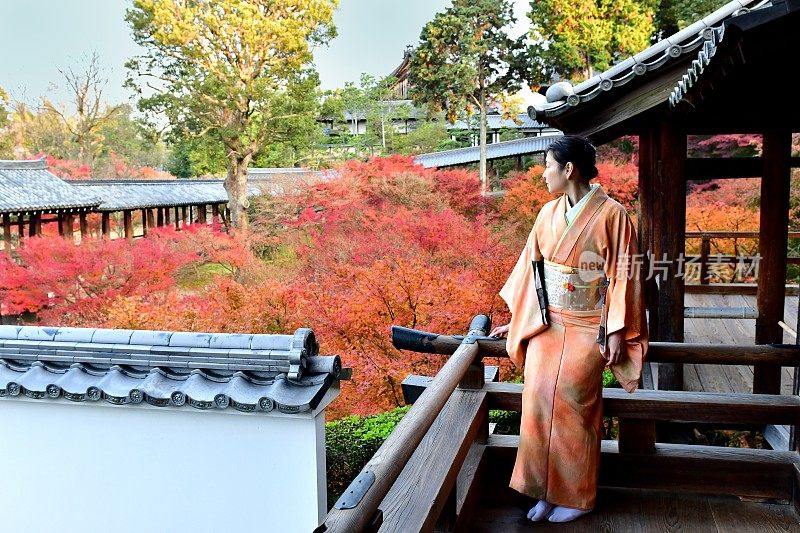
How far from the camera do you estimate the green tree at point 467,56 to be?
714 inches

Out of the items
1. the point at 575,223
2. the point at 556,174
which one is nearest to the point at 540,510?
the point at 575,223

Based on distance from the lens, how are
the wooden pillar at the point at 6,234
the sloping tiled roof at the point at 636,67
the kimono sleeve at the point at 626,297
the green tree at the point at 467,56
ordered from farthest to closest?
the green tree at the point at 467,56 → the wooden pillar at the point at 6,234 → the sloping tiled roof at the point at 636,67 → the kimono sleeve at the point at 626,297

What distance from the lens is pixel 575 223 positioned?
2219 millimetres

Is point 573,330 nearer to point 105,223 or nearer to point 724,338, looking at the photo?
point 724,338

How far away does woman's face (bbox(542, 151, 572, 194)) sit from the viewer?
220 cm

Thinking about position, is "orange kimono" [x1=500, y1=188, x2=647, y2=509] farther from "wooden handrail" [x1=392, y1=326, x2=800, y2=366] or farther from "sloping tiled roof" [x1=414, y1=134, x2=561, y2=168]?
"sloping tiled roof" [x1=414, y1=134, x2=561, y2=168]

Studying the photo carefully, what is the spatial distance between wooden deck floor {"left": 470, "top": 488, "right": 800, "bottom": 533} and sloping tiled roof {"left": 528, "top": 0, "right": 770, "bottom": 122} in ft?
5.51

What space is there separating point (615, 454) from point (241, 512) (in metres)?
1.54

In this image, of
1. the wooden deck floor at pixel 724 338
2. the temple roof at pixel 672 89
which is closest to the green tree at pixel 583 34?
the wooden deck floor at pixel 724 338

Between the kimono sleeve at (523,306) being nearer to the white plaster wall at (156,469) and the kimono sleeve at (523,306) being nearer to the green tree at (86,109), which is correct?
the white plaster wall at (156,469)

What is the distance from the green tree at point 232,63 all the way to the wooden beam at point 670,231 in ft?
47.2

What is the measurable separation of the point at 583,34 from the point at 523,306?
55.3 feet

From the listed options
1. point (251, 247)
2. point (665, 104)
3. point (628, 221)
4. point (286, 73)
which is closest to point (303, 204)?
point (251, 247)

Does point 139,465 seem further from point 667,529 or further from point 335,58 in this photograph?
point 335,58
